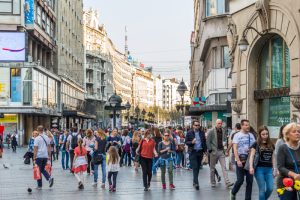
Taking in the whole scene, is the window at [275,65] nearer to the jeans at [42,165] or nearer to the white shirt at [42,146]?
the white shirt at [42,146]

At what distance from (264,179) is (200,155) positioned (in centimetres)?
618

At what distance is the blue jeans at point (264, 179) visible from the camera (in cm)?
1138

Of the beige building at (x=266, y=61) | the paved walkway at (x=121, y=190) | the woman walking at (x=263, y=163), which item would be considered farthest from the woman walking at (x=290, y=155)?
the beige building at (x=266, y=61)

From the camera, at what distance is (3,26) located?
190ft

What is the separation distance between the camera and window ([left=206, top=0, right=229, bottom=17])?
4088 cm

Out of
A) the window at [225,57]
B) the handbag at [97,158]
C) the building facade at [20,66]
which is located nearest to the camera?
the handbag at [97,158]

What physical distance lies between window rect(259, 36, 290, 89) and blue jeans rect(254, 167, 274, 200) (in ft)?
27.5

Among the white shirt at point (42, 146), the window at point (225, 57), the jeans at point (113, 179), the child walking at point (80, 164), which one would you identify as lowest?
the jeans at point (113, 179)

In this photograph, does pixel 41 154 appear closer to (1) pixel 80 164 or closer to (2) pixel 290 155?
(1) pixel 80 164

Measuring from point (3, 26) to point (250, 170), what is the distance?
4942cm

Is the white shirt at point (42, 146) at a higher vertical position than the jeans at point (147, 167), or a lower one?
higher

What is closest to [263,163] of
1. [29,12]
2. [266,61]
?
[266,61]

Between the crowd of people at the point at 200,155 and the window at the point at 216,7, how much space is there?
14.8m

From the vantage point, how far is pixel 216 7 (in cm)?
4181
